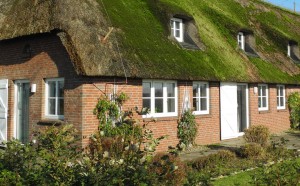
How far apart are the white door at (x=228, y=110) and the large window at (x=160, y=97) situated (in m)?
2.80

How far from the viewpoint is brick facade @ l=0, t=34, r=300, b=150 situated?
34.2ft

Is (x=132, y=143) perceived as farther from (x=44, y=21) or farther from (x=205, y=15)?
(x=205, y=15)

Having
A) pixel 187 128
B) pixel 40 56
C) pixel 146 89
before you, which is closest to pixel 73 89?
pixel 40 56

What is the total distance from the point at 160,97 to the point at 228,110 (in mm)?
4142

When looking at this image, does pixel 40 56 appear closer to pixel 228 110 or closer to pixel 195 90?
pixel 195 90

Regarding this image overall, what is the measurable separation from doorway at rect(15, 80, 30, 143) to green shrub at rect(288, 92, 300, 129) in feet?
44.7

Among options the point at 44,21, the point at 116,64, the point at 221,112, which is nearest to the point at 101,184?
the point at 116,64

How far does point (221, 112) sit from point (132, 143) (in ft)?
34.3

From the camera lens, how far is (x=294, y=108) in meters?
19.9

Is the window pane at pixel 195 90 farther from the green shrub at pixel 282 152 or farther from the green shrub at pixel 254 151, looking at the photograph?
the green shrub at pixel 282 152

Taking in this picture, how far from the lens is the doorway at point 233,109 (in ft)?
49.2

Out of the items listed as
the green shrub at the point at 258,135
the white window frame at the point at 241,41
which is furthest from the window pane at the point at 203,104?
the white window frame at the point at 241,41

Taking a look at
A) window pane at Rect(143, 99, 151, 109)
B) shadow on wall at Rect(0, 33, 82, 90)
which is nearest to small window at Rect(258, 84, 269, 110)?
window pane at Rect(143, 99, 151, 109)

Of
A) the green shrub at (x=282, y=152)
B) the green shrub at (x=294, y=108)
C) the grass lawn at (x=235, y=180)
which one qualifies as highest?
the green shrub at (x=294, y=108)
